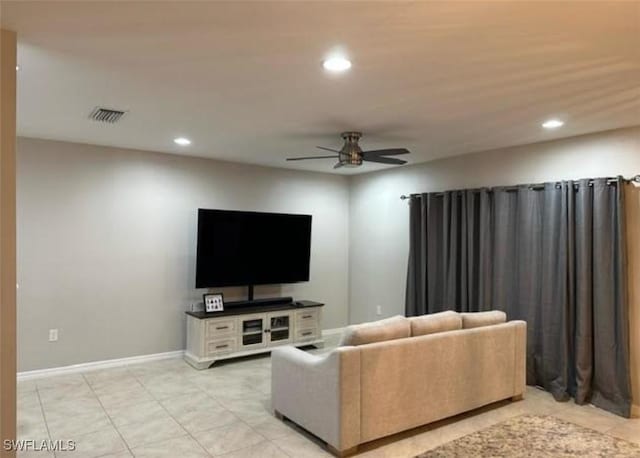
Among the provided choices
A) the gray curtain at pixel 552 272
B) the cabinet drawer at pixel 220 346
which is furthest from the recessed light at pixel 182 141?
the gray curtain at pixel 552 272

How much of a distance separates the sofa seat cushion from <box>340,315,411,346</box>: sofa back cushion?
674 millimetres

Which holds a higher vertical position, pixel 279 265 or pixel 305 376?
pixel 279 265

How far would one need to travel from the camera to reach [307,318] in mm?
6188

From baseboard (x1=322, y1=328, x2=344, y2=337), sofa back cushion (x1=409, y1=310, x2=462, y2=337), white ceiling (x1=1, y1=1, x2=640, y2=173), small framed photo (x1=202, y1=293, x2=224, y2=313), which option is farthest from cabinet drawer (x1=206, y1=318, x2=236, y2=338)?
sofa back cushion (x1=409, y1=310, x2=462, y2=337)

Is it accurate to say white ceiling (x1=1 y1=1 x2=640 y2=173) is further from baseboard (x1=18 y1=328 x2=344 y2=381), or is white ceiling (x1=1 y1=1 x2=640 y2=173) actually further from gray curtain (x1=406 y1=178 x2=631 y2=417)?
baseboard (x1=18 y1=328 x2=344 y2=381)

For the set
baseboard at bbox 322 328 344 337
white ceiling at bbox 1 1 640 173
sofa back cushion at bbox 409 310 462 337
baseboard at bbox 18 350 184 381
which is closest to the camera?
white ceiling at bbox 1 1 640 173

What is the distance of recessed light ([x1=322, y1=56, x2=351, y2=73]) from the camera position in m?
2.63

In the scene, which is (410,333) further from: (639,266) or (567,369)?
(639,266)

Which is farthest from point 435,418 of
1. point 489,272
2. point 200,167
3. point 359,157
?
point 200,167

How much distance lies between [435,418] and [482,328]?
0.88m

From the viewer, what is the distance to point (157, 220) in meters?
5.61

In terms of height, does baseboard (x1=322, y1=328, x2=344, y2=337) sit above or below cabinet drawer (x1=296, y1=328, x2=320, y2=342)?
below

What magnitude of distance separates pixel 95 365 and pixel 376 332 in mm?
3589

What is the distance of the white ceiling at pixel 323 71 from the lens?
6.89 ft
